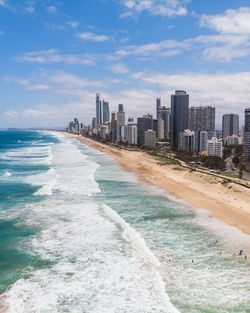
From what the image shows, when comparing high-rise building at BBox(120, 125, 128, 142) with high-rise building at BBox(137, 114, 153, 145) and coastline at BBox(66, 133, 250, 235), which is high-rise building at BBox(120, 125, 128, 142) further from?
coastline at BBox(66, 133, 250, 235)

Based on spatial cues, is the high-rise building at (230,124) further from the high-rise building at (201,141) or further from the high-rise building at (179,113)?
the high-rise building at (201,141)

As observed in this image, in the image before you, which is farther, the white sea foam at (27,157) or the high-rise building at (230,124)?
the high-rise building at (230,124)

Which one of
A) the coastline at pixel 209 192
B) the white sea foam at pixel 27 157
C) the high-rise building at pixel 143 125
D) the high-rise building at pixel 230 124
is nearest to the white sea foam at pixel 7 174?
the white sea foam at pixel 27 157

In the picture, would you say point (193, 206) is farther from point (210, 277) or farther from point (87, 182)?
point (87, 182)

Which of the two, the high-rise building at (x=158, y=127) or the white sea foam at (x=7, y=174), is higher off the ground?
the high-rise building at (x=158, y=127)

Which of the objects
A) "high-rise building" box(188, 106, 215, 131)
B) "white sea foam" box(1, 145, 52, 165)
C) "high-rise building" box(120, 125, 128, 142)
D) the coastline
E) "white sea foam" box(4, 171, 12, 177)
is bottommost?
the coastline

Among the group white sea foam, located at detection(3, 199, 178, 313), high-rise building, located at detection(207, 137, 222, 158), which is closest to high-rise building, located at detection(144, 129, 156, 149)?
high-rise building, located at detection(207, 137, 222, 158)

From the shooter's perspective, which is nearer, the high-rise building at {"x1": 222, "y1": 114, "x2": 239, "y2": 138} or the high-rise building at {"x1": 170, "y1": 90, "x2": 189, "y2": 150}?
the high-rise building at {"x1": 170, "y1": 90, "x2": 189, "y2": 150}

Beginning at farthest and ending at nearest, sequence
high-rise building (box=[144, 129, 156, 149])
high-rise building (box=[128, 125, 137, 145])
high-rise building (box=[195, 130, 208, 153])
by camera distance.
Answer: high-rise building (box=[128, 125, 137, 145])
high-rise building (box=[144, 129, 156, 149])
high-rise building (box=[195, 130, 208, 153])
